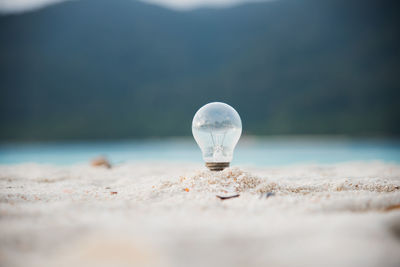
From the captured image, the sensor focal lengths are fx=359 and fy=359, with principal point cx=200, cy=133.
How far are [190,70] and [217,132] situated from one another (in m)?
42.4

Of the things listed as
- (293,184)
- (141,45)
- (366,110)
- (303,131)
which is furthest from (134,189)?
(141,45)

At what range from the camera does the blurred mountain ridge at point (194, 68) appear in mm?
38594

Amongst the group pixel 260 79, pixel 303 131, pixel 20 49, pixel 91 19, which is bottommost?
pixel 303 131

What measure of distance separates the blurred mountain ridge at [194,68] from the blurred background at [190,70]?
135mm

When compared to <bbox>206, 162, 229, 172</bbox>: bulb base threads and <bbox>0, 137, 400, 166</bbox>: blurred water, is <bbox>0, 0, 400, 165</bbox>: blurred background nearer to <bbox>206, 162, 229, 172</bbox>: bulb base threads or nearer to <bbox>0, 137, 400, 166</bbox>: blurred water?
<bbox>0, 137, 400, 166</bbox>: blurred water

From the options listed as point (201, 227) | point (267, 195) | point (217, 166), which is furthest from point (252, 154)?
point (201, 227)

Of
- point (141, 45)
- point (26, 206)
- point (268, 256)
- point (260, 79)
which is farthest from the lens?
point (141, 45)

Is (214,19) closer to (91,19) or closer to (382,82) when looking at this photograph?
(91,19)

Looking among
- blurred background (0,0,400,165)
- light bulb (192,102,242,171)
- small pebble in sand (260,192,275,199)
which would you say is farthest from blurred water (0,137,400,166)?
blurred background (0,0,400,165)

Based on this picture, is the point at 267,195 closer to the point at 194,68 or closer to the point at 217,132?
the point at 217,132

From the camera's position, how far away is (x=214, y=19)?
5106cm

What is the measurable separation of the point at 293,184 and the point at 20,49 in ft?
172

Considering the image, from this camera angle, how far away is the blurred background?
3816cm

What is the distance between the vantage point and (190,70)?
4566 centimetres
